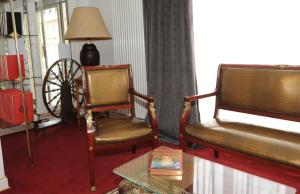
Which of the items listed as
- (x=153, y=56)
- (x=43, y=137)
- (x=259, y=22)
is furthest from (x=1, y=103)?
(x=259, y=22)

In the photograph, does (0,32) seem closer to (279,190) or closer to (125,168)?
(125,168)

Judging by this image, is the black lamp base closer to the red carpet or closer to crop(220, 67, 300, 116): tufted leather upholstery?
the red carpet

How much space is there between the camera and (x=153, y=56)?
320cm

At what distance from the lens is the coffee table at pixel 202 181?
151 centimetres

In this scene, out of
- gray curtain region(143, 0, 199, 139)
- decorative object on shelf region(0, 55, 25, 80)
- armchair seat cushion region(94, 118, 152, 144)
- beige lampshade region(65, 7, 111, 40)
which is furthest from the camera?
beige lampshade region(65, 7, 111, 40)

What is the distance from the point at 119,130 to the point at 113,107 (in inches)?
19.1

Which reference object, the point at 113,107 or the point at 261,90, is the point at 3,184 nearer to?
the point at 113,107

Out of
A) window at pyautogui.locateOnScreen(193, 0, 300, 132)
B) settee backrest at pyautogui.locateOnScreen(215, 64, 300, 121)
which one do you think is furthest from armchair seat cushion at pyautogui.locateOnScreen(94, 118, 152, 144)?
window at pyautogui.locateOnScreen(193, 0, 300, 132)

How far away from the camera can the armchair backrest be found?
263 cm

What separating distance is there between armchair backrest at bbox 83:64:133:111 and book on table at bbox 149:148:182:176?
96 centimetres

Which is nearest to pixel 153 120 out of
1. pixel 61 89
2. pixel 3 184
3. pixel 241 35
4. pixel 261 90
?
pixel 261 90

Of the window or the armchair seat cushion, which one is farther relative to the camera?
the window

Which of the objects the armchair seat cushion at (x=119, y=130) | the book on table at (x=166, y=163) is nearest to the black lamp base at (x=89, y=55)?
the armchair seat cushion at (x=119, y=130)

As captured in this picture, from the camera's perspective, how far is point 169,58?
3051 mm
